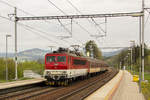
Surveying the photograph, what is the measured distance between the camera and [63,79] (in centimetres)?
2261

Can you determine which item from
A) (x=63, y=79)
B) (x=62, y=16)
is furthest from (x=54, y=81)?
(x=62, y=16)

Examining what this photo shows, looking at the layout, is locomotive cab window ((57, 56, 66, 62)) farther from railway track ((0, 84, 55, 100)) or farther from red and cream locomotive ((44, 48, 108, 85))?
railway track ((0, 84, 55, 100))

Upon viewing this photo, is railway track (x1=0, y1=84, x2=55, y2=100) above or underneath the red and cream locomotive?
underneath

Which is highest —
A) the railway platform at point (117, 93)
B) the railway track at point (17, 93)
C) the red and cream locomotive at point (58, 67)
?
the red and cream locomotive at point (58, 67)

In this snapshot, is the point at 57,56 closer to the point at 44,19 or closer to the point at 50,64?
the point at 50,64

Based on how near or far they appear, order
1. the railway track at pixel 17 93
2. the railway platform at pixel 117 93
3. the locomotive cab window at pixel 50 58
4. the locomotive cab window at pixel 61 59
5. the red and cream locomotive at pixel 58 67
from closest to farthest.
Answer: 1. the railway track at pixel 17 93
2. the railway platform at pixel 117 93
3. the red and cream locomotive at pixel 58 67
4. the locomotive cab window at pixel 61 59
5. the locomotive cab window at pixel 50 58

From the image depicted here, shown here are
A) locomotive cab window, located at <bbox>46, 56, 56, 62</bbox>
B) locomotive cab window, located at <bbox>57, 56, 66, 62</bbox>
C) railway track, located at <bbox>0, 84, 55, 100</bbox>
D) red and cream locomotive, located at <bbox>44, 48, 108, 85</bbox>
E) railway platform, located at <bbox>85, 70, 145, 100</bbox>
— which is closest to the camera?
railway track, located at <bbox>0, 84, 55, 100</bbox>

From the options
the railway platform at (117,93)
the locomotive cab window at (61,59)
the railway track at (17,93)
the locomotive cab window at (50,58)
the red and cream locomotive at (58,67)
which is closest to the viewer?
the railway track at (17,93)

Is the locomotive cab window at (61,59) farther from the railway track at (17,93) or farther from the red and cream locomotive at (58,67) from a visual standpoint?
the railway track at (17,93)

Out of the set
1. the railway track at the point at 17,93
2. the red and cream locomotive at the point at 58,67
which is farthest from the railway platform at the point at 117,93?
the railway track at the point at 17,93

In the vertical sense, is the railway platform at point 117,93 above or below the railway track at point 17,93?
below

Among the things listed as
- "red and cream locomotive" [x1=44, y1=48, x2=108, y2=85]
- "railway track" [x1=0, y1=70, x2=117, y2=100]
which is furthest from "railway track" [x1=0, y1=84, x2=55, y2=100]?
"red and cream locomotive" [x1=44, y1=48, x2=108, y2=85]

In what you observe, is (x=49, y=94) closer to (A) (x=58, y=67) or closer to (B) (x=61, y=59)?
(A) (x=58, y=67)

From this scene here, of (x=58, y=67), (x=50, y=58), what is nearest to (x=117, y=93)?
(x=58, y=67)
